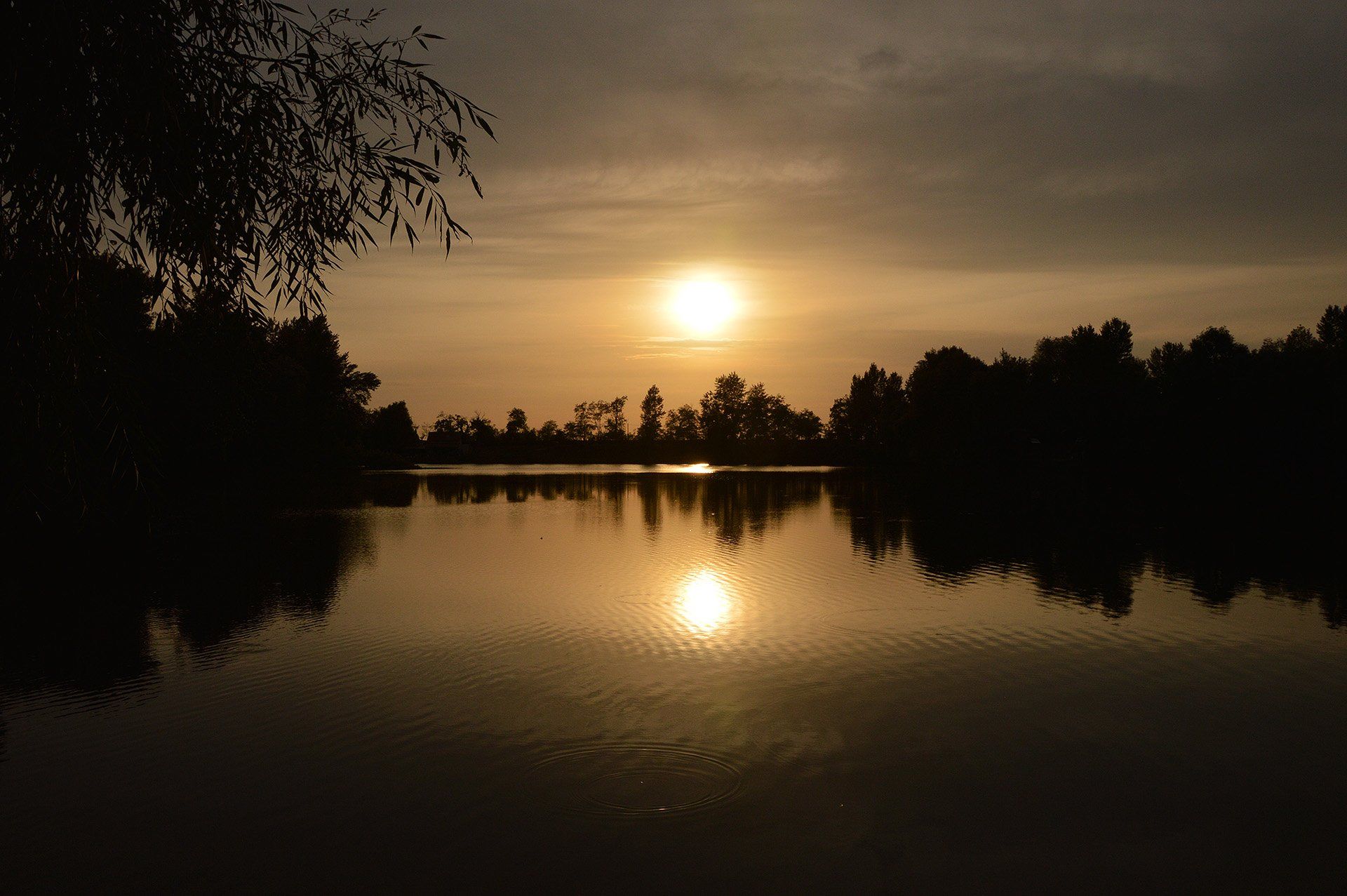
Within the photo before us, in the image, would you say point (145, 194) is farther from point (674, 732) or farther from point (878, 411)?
point (878, 411)

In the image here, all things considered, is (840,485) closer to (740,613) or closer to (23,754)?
(740,613)

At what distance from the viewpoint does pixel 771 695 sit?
13875 millimetres

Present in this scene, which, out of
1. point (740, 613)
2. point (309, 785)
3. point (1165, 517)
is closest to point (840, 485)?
point (1165, 517)

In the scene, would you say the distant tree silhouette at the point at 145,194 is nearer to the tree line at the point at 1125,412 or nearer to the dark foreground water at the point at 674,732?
the dark foreground water at the point at 674,732

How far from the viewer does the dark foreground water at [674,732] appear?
342 inches

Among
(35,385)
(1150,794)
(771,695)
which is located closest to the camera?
(35,385)

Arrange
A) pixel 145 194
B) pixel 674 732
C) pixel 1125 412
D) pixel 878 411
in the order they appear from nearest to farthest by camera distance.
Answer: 1. pixel 145 194
2. pixel 674 732
3. pixel 1125 412
4. pixel 878 411

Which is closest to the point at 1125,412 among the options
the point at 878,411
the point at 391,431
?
the point at 878,411

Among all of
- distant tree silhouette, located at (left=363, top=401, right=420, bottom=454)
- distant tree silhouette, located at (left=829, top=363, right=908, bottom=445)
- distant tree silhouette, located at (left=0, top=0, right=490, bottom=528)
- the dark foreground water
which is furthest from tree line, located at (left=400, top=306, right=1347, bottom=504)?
distant tree silhouette, located at (left=363, top=401, right=420, bottom=454)

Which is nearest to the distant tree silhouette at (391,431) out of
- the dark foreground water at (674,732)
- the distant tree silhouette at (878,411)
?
the distant tree silhouette at (878,411)

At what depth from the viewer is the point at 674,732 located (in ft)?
39.6

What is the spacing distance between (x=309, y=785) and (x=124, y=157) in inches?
273

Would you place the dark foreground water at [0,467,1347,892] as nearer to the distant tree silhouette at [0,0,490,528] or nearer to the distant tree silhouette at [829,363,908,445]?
the distant tree silhouette at [0,0,490,528]

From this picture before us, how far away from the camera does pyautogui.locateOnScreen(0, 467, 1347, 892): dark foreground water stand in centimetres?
868
